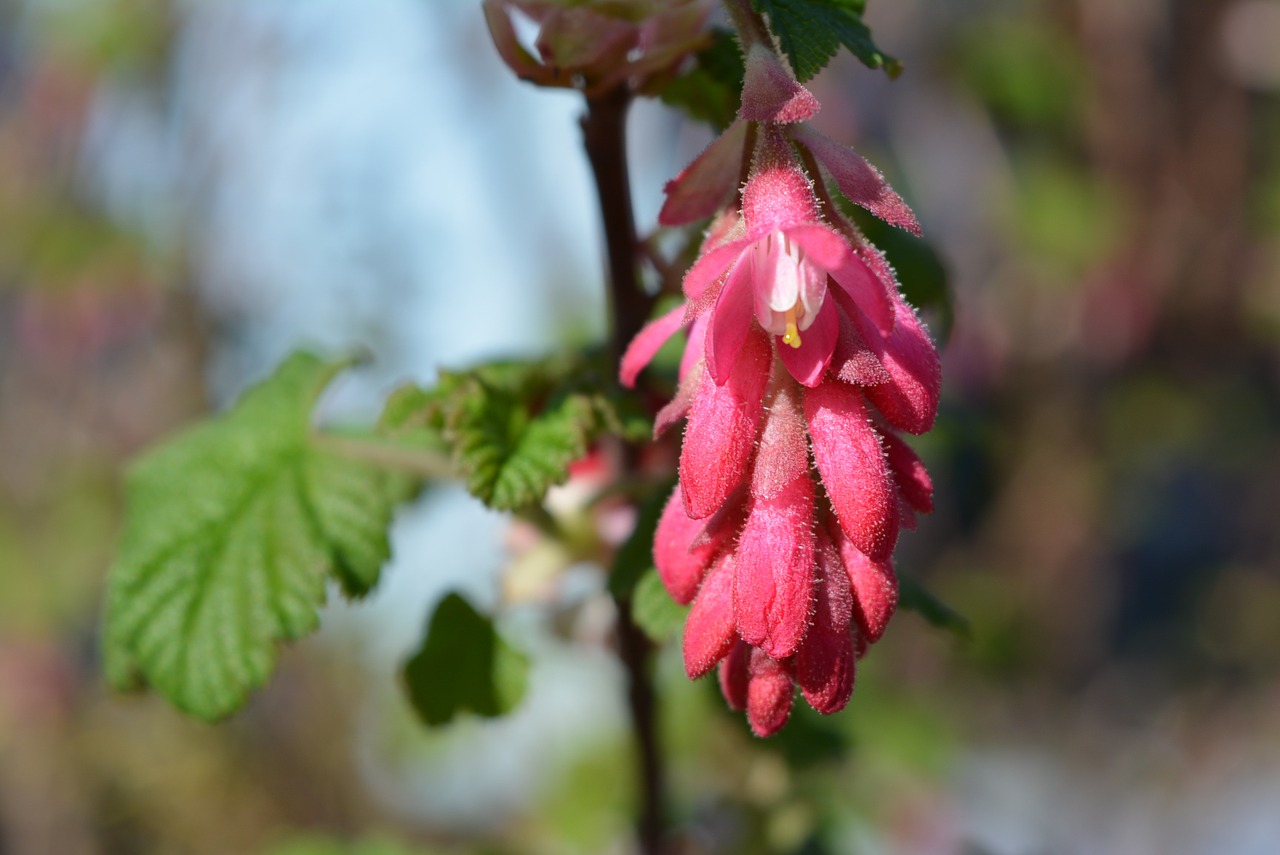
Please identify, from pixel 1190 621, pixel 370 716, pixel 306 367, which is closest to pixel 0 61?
pixel 370 716

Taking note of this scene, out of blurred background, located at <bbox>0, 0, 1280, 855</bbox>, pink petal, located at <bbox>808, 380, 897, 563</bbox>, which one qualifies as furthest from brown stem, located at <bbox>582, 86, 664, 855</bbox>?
blurred background, located at <bbox>0, 0, 1280, 855</bbox>

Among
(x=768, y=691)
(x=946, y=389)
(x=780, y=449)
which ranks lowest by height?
(x=946, y=389)

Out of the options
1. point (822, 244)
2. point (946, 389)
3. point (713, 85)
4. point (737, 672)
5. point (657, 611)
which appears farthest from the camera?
point (946, 389)

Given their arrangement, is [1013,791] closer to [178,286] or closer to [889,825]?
[889,825]

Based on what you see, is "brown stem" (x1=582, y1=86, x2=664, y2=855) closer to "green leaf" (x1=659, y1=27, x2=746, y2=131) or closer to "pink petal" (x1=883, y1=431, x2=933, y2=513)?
"green leaf" (x1=659, y1=27, x2=746, y2=131)

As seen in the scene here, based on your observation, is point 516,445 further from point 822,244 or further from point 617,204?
point 822,244

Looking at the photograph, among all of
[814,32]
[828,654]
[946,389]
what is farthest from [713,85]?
[946,389]

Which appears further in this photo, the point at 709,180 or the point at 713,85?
the point at 713,85
